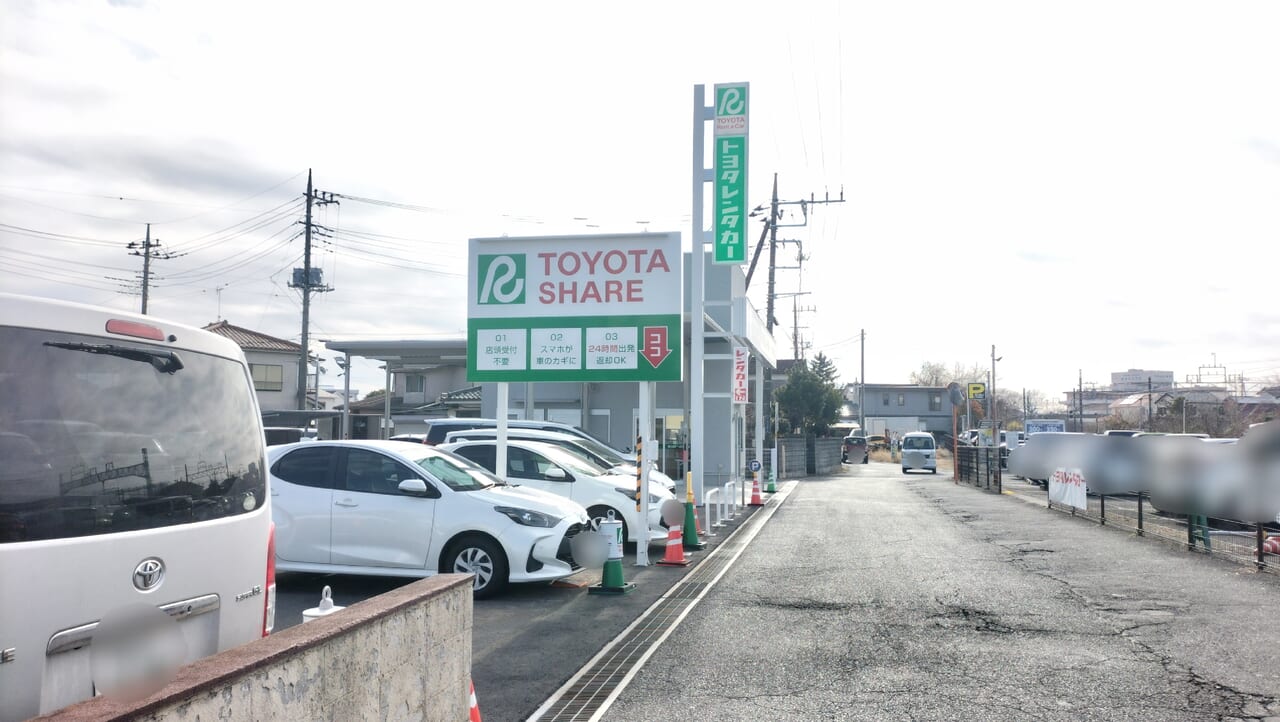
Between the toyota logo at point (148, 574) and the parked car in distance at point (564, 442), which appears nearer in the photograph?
the toyota logo at point (148, 574)

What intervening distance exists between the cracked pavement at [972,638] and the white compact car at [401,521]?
1.95 m

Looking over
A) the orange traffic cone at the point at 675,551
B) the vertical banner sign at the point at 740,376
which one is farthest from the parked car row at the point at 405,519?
Answer: the vertical banner sign at the point at 740,376

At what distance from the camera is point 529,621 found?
910 centimetres

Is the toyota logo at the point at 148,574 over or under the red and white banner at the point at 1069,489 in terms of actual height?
over

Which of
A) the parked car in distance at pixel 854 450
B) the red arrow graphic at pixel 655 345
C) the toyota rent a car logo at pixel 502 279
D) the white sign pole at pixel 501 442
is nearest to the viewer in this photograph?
the white sign pole at pixel 501 442

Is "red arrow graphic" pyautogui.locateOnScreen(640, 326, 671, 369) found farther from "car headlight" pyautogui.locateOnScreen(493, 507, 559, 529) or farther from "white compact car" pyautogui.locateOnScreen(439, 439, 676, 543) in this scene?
"car headlight" pyautogui.locateOnScreen(493, 507, 559, 529)

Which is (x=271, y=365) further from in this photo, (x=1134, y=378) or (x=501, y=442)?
(x=1134, y=378)

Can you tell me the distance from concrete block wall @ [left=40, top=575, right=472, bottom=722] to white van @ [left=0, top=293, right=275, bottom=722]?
0.49 m

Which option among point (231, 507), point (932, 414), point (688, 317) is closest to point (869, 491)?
point (688, 317)

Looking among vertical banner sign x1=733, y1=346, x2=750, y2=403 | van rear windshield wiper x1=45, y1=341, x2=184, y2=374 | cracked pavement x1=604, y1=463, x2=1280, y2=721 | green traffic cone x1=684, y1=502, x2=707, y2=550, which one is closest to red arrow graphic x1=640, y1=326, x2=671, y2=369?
green traffic cone x1=684, y1=502, x2=707, y2=550

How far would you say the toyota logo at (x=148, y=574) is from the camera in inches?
139

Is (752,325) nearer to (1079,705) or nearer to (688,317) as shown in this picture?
(688,317)

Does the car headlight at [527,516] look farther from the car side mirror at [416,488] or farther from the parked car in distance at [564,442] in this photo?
the parked car in distance at [564,442]

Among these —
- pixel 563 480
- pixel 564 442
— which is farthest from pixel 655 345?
pixel 564 442
